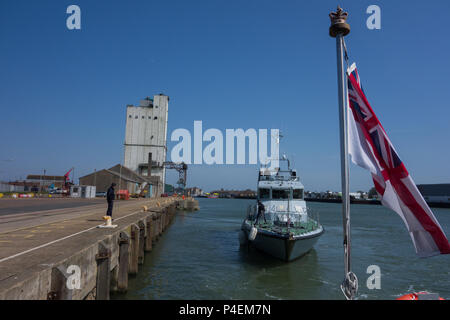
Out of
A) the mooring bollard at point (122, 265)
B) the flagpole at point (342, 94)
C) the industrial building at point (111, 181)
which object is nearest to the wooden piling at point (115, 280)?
the mooring bollard at point (122, 265)

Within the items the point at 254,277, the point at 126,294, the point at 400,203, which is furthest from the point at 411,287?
the point at 126,294

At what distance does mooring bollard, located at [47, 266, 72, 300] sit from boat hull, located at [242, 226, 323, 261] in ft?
38.2

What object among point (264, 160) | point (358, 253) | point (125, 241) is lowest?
point (358, 253)

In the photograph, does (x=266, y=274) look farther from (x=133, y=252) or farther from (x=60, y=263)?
(x=60, y=263)

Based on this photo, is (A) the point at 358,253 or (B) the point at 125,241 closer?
(B) the point at 125,241

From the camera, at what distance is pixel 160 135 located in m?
78.2

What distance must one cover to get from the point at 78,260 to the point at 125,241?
4430mm

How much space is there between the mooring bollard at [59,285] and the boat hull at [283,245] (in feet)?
38.2

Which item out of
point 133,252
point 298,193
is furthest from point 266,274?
point 298,193

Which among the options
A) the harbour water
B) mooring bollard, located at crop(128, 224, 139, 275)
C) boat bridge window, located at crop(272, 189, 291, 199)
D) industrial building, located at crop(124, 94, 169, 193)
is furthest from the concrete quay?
industrial building, located at crop(124, 94, 169, 193)

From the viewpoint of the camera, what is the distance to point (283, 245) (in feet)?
52.7

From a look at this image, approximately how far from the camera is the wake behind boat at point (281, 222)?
16.3 meters

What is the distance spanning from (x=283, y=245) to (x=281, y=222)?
9.98 ft
